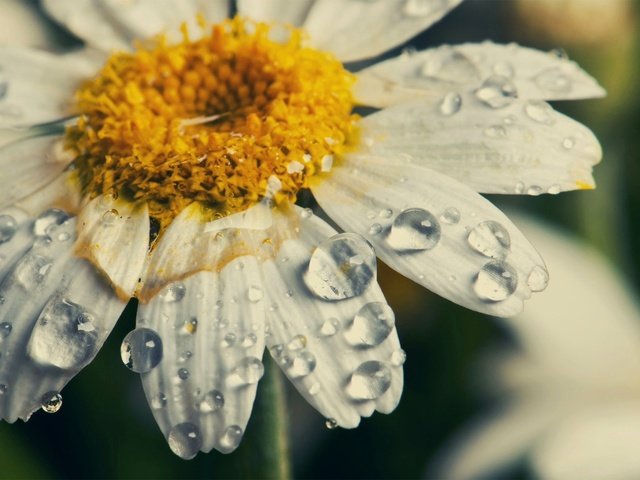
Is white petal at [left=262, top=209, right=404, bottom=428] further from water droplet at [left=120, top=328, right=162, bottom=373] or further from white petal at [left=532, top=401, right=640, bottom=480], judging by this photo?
white petal at [left=532, top=401, right=640, bottom=480]

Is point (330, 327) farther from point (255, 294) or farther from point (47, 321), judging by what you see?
point (47, 321)

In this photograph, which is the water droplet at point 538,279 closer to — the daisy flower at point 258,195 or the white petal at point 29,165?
the daisy flower at point 258,195

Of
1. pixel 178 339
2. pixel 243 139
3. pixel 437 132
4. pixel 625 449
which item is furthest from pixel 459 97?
pixel 625 449

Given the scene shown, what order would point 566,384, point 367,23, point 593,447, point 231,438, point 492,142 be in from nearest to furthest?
point 231,438 < point 492,142 < point 367,23 < point 593,447 < point 566,384

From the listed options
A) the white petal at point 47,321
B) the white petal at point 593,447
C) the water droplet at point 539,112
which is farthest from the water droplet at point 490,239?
the white petal at point 593,447

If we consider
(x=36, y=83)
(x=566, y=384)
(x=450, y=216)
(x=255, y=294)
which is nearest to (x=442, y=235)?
(x=450, y=216)

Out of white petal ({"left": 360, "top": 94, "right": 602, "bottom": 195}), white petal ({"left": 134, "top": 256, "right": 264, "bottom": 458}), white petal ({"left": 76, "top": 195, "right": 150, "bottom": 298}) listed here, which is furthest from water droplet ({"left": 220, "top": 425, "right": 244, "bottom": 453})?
white petal ({"left": 360, "top": 94, "right": 602, "bottom": 195})

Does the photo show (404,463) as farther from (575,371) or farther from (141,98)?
(141,98)
